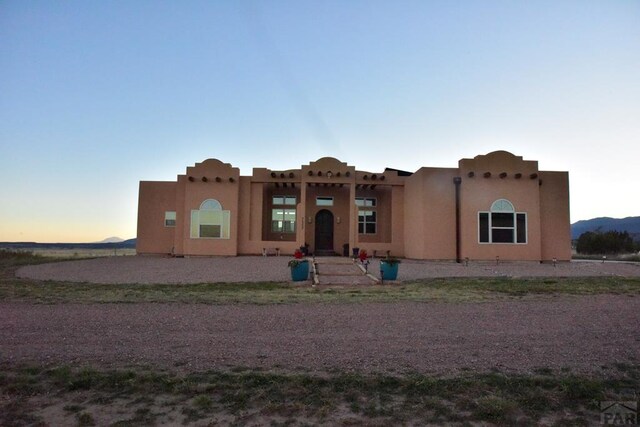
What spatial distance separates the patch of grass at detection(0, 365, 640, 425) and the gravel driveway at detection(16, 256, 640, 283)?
959cm

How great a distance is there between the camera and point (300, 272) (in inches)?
532

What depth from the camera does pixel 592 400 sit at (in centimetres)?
388

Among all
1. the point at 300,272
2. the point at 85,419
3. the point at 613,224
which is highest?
the point at 613,224

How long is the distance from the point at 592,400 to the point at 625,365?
4.73 feet

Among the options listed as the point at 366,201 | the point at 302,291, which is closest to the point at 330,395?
the point at 302,291

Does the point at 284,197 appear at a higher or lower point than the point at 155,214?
higher

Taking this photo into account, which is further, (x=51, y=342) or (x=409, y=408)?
(x=51, y=342)

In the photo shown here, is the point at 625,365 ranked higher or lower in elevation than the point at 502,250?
lower

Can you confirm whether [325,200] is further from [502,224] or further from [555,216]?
[555,216]

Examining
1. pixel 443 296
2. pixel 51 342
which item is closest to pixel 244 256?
pixel 443 296

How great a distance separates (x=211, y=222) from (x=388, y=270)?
11.3 m

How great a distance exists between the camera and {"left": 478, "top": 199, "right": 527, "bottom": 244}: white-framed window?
65.8ft

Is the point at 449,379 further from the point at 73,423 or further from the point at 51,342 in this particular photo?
the point at 51,342

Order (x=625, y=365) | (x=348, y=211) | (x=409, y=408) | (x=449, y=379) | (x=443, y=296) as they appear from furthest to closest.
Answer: (x=348, y=211) → (x=443, y=296) → (x=625, y=365) → (x=449, y=379) → (x=409, y=408)
